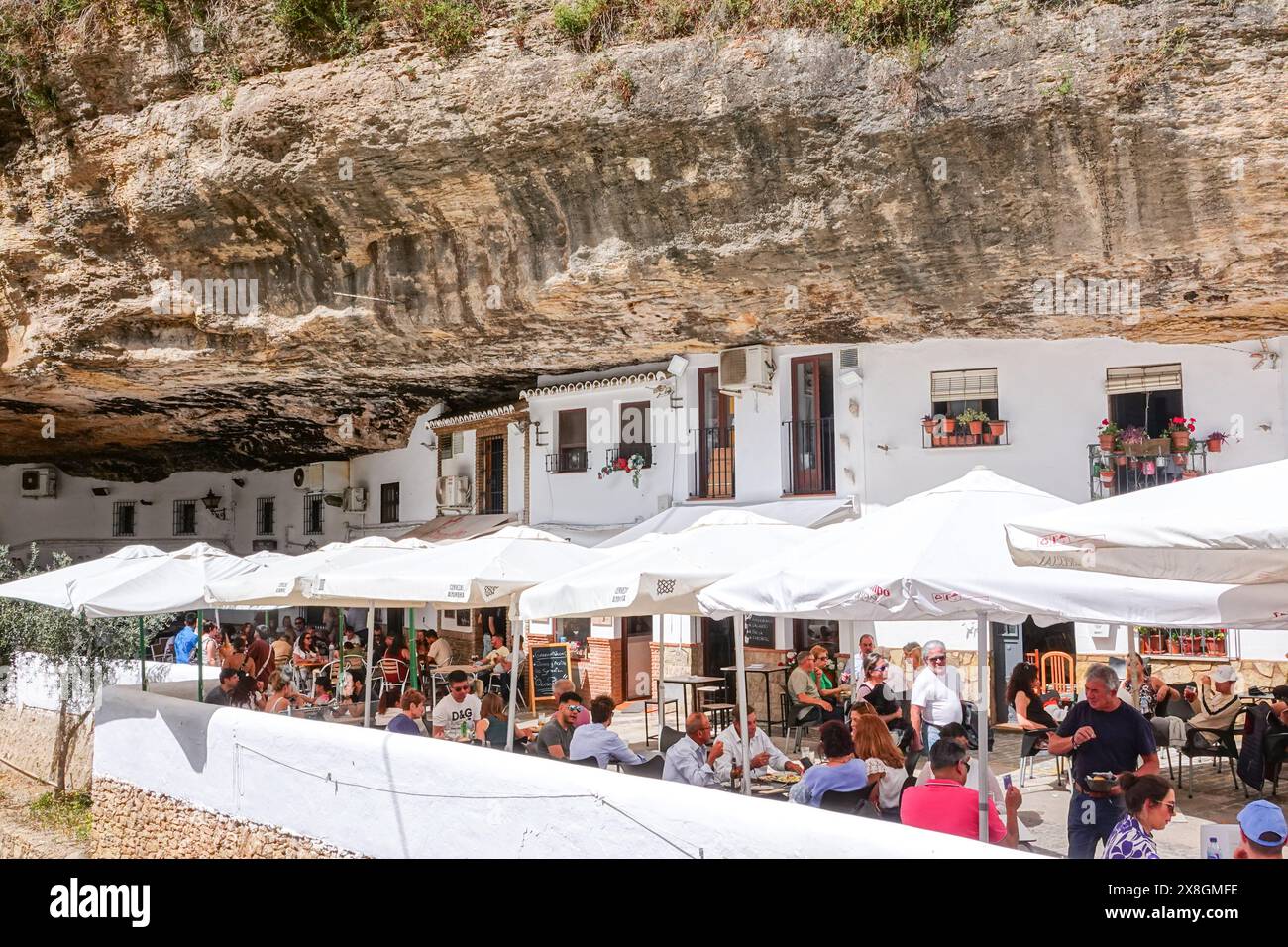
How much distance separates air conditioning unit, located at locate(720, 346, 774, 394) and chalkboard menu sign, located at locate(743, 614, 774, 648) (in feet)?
12.0

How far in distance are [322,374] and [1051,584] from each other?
1164 centimetres

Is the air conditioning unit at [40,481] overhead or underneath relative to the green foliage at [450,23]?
underneath

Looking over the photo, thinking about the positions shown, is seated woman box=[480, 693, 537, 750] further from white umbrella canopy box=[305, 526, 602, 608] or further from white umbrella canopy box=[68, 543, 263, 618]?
white umbrella canopy box=[68, 543, 263, 618]

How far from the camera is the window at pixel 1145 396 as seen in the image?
13117mm

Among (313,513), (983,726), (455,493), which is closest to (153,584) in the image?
(983,726)

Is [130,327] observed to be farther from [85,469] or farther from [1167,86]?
[85,469]

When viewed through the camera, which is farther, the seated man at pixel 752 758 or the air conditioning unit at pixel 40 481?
the air conditioning unit at pixel 40 481

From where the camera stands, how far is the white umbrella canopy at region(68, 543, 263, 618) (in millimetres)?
10477

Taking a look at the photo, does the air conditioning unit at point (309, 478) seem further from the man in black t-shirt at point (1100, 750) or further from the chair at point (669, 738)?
the man in black t-shirt at point (1100, 750)

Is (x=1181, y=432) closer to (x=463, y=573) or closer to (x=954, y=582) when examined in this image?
(x=954, y=582)

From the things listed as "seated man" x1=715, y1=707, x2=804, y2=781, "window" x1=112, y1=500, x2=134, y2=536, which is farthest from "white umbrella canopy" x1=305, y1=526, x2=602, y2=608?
"window" x1=112, y1=500, x2=134, y2=536

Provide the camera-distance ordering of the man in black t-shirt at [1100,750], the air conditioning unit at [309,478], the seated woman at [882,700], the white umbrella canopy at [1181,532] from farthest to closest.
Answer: the air conditioning unit at [309,478] → the seated woman at [882,700] → the man in black t-shirt at [1100,750] → the white umbrella canopy at [1181,532]

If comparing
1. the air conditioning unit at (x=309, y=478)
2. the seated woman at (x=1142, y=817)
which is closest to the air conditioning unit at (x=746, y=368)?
the seated woman at (x=1142, y=817)

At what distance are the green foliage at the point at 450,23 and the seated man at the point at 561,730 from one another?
20.9 feet
